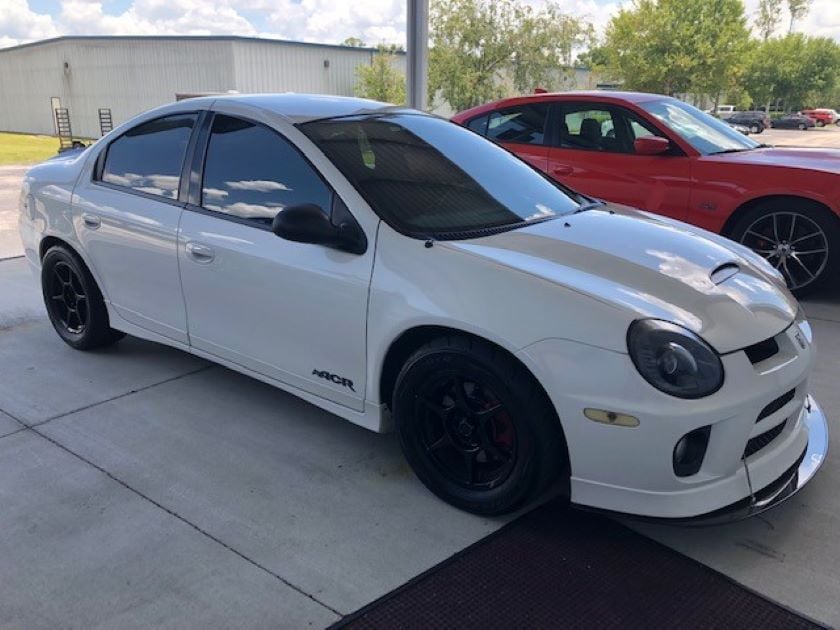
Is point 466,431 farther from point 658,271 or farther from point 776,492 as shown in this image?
point 776,492

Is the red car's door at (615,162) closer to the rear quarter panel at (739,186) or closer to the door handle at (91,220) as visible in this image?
the rear quarter panel at (739,186)

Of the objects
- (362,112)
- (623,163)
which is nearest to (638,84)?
(623,163)

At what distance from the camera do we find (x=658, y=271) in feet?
8.58

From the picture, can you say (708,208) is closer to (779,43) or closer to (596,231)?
(596,231)

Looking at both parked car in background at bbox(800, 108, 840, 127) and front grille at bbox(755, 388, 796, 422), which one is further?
parked car in background at bbox(800, 108, 840, 127)

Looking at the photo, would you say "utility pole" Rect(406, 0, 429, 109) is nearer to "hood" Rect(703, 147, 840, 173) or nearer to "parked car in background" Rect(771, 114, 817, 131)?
"hood" Rect(703, 147, 840, 173)

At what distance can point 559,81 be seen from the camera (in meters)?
32.9

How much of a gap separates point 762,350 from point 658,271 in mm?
454

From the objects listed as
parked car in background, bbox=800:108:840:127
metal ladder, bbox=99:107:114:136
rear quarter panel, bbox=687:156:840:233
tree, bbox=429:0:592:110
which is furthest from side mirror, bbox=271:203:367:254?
parked car in background, bbox=800:108:840:127

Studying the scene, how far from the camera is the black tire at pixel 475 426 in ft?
7.99

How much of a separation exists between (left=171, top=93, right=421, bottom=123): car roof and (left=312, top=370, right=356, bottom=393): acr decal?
1.18m

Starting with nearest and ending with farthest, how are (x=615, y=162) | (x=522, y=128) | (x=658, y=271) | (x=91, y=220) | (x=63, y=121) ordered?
(x=658, y=271) < (x=91, y=220) < (x=615, y=162) < (x=522, y=128) < (x=63, y=121)

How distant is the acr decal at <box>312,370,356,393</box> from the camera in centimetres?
296

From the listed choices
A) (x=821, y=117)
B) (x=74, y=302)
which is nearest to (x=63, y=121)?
(x=74, y=302)
